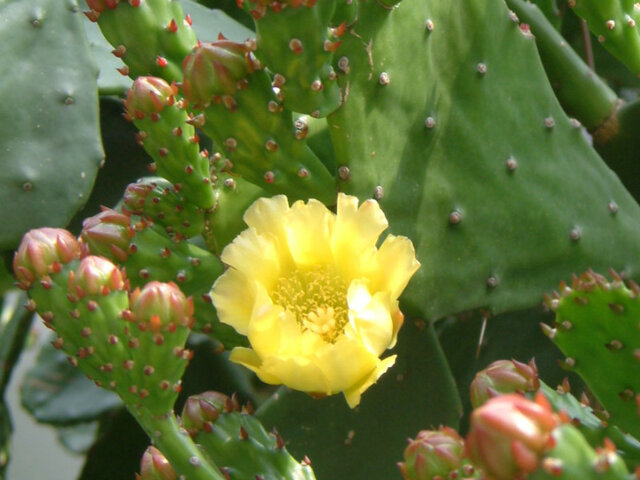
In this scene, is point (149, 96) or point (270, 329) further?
point (149, 96)

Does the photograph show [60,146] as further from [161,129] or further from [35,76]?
[161,129]

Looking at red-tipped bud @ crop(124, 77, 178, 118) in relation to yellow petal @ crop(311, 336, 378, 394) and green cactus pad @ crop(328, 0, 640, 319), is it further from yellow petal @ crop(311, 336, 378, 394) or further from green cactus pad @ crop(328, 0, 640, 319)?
yellow petal @ crop(311, 336, 378, 394)

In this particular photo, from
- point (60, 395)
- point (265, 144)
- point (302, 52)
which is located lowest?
point (60, 395)

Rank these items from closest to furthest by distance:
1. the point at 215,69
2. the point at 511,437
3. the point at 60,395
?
1. the point at 511,437
2. the point at 215,69
3. the point at 60,395

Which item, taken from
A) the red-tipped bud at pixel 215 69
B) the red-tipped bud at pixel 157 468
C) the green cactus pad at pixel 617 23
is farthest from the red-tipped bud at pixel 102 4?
the green cactus pad at pixel 617 23

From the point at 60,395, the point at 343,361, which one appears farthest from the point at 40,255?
the point at 60,395

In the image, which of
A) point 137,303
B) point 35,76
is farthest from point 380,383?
point 35,76

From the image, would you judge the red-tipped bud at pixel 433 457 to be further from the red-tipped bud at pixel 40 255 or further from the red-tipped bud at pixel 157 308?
the red-tipped bud at pixel 40 255

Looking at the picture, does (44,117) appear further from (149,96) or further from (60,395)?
(60,395)

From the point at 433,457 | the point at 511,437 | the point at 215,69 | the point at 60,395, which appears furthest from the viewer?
the point at 60,395
